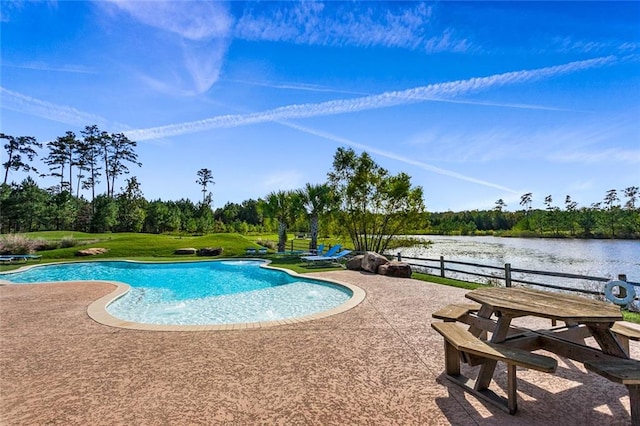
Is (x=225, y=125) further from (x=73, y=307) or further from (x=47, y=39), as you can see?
(x=73, y=307)

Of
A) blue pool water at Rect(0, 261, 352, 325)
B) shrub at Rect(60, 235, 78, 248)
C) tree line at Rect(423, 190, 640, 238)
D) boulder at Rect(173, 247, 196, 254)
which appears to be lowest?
blue pool water at Rect(0, 261, 352, 325)

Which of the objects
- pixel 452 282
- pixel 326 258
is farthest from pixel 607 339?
pixel 326 258

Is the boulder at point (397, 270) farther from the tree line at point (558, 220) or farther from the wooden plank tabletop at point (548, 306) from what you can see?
the tree line at point (558, 220)

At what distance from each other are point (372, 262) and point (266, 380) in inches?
328

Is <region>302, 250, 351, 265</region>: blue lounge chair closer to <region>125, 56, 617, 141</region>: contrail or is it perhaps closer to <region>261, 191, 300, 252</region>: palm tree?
<region>261, 191, 300, 252</region>: palm tree

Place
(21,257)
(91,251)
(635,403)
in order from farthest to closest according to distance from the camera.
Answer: (91,251) < (21,257) < (635,403)

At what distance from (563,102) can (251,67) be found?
9669 millimetres

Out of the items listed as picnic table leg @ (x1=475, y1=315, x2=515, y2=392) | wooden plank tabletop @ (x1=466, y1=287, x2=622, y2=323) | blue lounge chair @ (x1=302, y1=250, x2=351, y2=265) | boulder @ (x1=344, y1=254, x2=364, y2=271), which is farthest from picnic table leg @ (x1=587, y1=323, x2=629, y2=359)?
blue lounge chair @ (x1=302, y1=250, x2=351, y2=265)

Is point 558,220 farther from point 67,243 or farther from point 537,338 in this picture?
point 67,243

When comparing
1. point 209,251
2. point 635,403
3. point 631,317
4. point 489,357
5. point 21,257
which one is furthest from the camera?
point 209,251

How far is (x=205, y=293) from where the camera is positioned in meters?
9.44

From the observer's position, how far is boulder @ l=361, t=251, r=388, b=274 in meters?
11.1

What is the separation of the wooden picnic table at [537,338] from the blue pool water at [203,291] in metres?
4.01

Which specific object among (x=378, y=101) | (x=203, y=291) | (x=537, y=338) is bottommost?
(x=203, y=291)
